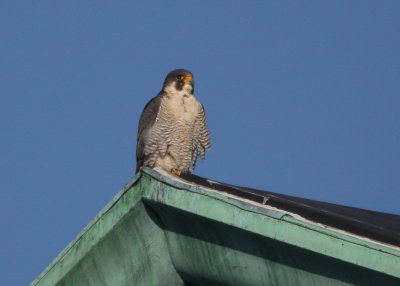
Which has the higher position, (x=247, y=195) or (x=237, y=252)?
(x=247, y=195)

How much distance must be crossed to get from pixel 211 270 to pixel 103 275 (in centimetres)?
64

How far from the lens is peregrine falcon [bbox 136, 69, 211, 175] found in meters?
7.90

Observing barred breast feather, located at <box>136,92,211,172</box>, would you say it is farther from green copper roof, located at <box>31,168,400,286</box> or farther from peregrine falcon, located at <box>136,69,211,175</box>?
green copper roof, located at <box>31,168,400,286</box>

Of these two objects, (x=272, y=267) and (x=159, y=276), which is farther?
(x=159, y=276)

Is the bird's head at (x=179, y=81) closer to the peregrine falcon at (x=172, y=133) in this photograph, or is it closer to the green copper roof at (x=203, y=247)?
the peregrine falcon at (x=172, y=133)

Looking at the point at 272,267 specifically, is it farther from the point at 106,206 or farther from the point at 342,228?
the point at 106,206

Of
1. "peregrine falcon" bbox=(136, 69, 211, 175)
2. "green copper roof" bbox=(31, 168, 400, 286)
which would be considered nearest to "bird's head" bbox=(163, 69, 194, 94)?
"peregrine falcon" bbox=(136, 69, 211, 175)

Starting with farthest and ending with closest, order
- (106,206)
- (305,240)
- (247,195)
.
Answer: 1. (106,206)
2. (247,195)
3. (305,240)

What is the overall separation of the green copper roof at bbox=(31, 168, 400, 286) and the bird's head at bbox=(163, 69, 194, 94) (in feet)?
14.4

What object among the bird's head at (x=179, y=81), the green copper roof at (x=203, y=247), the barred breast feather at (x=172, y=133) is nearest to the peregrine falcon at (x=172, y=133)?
the barred breast feather at (x=172, y=133)

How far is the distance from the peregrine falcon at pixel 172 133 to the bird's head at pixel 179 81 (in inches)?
4.4

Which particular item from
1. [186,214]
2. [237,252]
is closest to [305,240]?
[237,252]

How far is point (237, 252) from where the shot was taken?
3.47 meters

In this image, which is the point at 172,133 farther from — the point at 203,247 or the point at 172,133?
the point at 203,247
